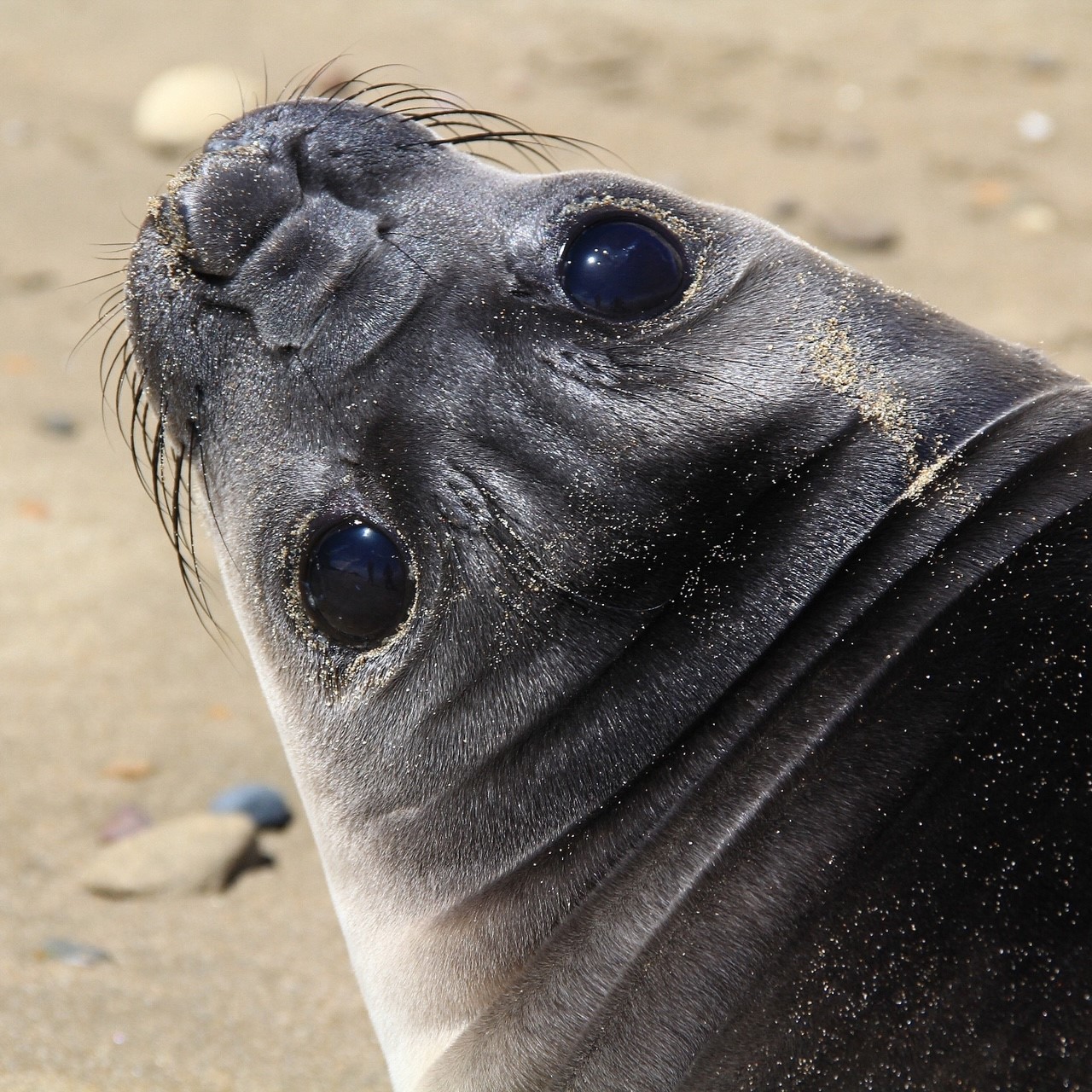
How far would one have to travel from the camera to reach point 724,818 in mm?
1729

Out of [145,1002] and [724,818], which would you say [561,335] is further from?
[145,1002]

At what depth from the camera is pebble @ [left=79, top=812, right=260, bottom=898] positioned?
3191 millimetres

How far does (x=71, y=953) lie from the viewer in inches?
115

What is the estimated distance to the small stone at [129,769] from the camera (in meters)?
3.62

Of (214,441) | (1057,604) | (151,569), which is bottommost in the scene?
(151,569)

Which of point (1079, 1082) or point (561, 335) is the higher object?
point (561, 335)

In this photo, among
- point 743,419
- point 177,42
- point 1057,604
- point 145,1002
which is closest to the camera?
point 1057,604

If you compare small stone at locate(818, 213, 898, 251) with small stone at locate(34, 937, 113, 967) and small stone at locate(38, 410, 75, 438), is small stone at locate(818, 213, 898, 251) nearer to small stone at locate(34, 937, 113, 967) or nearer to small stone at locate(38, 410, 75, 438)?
small stone at locate(38, 410, 75, 438)

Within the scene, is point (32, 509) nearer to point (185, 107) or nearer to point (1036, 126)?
point (185, 107)

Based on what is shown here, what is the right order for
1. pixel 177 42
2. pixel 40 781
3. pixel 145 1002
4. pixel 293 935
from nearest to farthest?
pixel 145 1002
pixel 293 935
pixel 40 781
pixel 177 42

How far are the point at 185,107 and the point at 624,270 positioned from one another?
5614 millimetres

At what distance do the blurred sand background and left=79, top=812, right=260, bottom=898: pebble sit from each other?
0.04 metres

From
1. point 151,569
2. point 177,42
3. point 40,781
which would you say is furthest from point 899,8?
point 40,781

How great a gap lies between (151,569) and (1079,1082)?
11.6 ft
